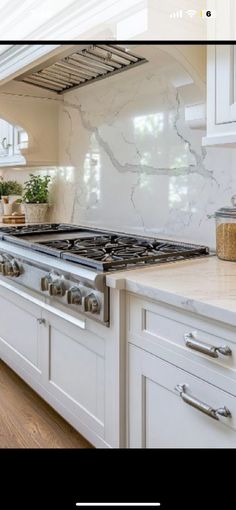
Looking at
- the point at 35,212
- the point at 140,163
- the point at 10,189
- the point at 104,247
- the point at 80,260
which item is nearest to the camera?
the point at 80,260

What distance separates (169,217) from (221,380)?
44.5 inches

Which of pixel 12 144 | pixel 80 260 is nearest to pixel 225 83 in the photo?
pixel 80 260

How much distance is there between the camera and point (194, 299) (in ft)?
3.56

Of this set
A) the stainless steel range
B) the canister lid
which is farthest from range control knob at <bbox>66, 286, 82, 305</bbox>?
the canister lid

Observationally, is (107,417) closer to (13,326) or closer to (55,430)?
(55,430)

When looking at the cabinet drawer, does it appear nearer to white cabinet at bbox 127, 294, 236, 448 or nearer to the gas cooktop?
white cabinet at bbox 127, 294, 236, 448

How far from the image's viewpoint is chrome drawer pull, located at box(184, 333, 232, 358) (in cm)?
103

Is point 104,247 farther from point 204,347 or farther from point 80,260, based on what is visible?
point 204,347

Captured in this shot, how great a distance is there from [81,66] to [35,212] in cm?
107

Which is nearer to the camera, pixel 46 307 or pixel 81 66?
pixel 46 307

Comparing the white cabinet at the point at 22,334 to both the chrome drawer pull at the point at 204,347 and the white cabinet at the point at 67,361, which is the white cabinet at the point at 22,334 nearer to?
the white cabinet at the point at 67,361

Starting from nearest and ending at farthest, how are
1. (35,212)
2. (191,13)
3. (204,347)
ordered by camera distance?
(191,13)
(204,347)
(35,212)

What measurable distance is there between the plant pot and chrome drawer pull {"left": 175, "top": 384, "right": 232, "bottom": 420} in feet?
6.86

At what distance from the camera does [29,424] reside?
1.98 meters
